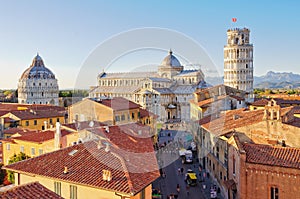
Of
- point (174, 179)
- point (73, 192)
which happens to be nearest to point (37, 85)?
point (174, 179)

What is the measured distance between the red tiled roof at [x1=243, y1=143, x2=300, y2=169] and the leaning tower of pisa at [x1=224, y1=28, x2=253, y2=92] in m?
70.3

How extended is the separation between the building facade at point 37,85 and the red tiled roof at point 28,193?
4358 inches

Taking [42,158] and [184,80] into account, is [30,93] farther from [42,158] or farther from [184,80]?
[42,158]

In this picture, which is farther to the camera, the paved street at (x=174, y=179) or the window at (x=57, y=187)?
the paved street at (x=174, y=179)

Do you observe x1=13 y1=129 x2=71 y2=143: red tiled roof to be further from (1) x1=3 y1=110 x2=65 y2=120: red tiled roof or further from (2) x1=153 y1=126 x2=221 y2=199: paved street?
(1) x1=3 y1=110 x2=65 y2=120: red tiled roof

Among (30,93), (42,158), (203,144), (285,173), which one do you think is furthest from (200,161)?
(30,93)

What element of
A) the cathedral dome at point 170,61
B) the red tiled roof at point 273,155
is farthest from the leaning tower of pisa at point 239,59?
the red tiled roof at point 273,155

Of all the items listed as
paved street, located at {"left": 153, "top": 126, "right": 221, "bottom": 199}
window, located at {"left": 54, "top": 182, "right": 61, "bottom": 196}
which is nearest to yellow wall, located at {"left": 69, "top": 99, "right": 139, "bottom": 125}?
paved street, located at {"left": 153, "top": 126, "right": 221, "bottom": 199}

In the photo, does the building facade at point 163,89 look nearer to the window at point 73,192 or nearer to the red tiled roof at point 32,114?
the red tiled roof at point 32,114

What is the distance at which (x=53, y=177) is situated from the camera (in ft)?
48.6

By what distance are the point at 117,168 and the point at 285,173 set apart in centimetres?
1001

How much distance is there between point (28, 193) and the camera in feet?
33.9

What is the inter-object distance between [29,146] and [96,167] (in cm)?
1389

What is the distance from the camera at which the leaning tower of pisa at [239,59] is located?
3393 inches
